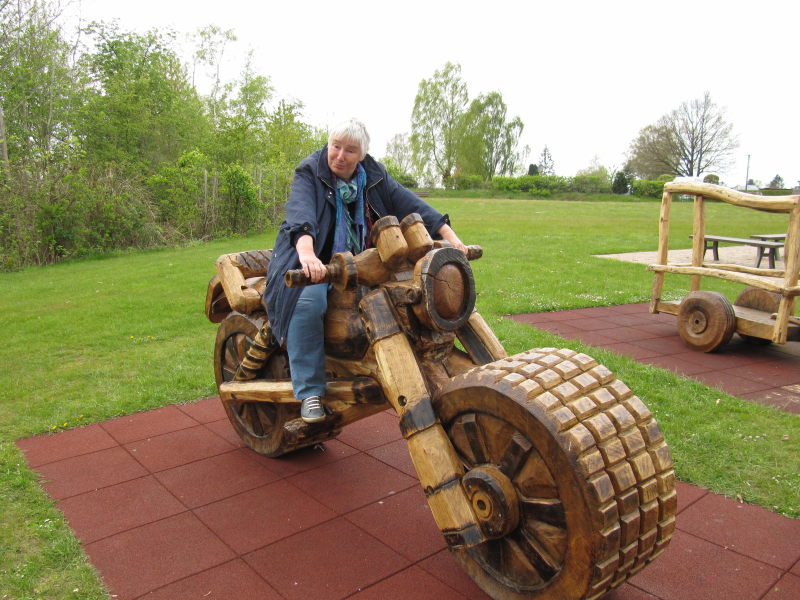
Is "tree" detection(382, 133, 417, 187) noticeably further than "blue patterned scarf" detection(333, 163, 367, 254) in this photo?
Yes

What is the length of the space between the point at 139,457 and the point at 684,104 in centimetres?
5890

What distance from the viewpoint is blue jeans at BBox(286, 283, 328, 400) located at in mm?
2746

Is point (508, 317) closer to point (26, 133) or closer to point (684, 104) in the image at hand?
point (26, 133)

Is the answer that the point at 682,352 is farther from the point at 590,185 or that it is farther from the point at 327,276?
the point at 590,185

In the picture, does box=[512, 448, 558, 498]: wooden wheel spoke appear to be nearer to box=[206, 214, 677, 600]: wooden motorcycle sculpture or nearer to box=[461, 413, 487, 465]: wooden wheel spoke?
box=[206, 214, 677, 600]: wooden motorcycle sculpture

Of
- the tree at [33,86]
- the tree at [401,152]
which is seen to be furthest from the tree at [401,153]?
the tree at [33,86]

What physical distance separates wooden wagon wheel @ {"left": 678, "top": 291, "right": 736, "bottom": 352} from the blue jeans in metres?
4.45

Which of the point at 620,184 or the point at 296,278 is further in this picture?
the point at 620,184

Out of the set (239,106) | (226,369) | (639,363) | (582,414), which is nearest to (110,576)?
(226,369)

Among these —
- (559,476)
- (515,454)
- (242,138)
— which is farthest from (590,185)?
(559,476)

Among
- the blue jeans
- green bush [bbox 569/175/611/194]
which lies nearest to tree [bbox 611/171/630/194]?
green bush [bbox 569/175/611/194]

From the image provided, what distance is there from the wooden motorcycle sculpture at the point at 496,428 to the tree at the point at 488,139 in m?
52.9

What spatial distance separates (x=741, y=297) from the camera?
6711mm

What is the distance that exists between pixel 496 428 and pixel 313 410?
3.21 ft
